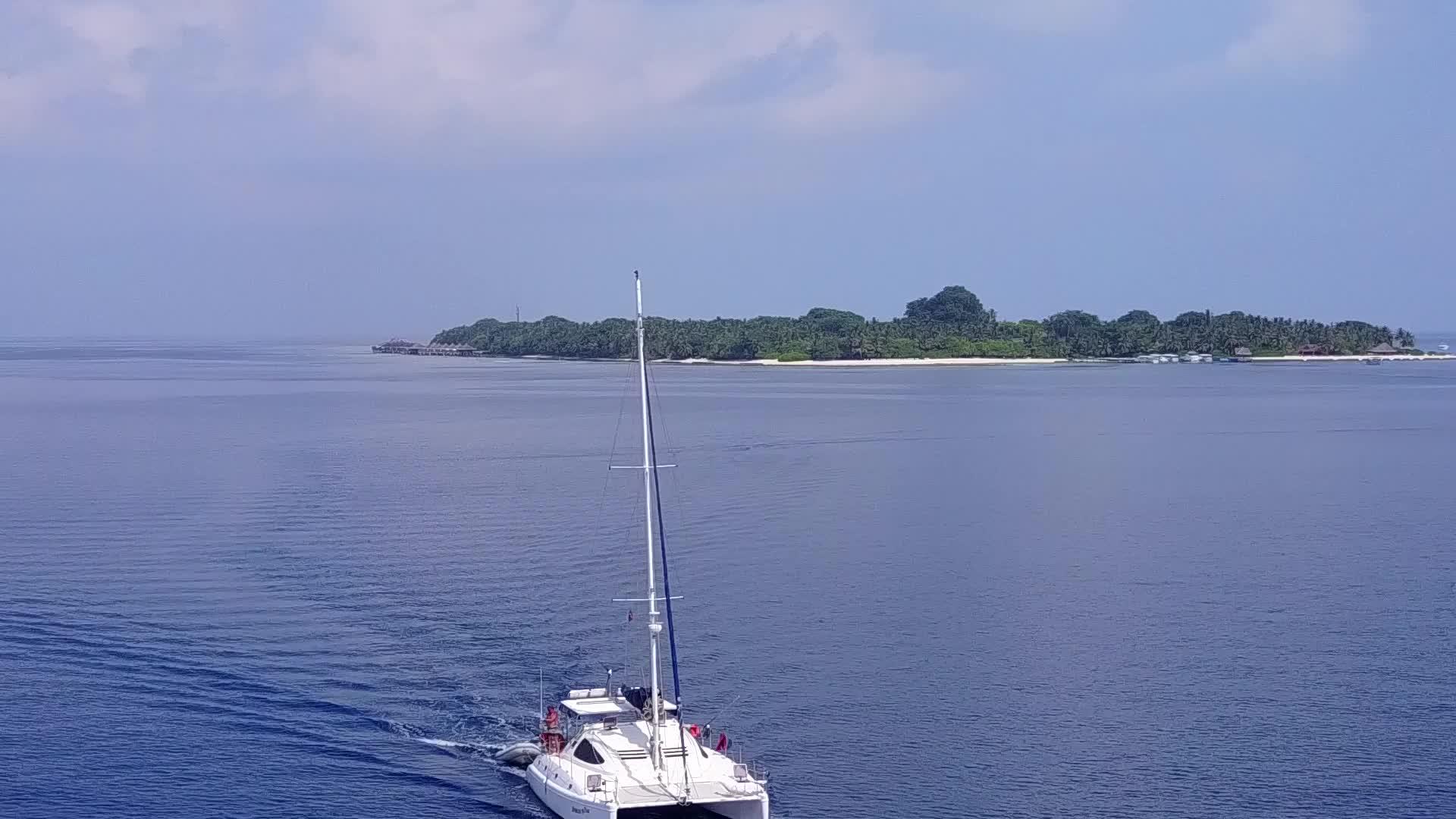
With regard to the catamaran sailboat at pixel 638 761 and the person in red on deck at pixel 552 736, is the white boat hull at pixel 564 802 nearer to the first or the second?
the catamaran sailboat at pixel 638 761

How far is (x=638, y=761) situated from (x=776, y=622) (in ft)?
38.4

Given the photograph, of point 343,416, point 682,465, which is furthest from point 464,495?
point 343,416

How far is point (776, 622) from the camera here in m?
36.7

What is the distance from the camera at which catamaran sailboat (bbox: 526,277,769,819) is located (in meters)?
24.0

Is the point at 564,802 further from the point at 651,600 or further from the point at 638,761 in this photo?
the point at 651,600

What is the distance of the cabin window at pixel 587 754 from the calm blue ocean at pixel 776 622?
1.13 metres

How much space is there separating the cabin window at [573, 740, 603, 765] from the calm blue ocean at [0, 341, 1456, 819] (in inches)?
44.3

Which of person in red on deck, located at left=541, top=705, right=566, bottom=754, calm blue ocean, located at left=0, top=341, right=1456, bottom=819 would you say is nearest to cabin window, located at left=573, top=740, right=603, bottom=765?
person in red on deck, located at left=541, top=705, right=566, bottom=754

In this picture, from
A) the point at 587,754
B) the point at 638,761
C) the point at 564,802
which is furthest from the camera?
the point at 587,754

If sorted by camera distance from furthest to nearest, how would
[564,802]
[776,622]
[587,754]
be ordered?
[776,622] < [587,754] < [564,802]

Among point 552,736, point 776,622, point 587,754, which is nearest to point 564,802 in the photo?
point 587,754

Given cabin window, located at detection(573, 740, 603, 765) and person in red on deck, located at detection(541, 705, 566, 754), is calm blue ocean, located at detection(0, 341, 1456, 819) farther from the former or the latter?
cabin window, located at detection(573, 740, 603, 765)

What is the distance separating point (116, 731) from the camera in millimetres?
28234

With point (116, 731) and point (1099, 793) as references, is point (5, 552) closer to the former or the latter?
point (116, 731)
